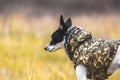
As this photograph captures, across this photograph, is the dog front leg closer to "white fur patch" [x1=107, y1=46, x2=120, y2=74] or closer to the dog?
the dog

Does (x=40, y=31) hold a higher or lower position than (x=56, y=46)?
lower

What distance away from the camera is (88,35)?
8.82m

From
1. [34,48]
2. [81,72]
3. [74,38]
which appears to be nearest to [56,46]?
[74,38]

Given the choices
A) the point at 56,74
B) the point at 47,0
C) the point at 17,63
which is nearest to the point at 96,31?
the point at 17,63

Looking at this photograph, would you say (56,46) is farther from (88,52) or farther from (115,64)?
(115,64)

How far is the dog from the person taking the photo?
844cm

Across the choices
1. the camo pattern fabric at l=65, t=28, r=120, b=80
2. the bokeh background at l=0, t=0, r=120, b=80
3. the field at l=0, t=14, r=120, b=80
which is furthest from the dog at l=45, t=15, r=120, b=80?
the bokeh background at l=0, t=0, r=120, b=80

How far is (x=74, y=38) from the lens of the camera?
348 inches

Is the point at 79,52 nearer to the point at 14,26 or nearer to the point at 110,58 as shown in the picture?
the point at 110,58

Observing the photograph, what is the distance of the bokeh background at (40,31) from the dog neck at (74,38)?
163 cm

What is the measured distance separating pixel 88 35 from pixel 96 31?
33.7 feet

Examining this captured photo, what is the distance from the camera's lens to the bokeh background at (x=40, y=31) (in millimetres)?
11676

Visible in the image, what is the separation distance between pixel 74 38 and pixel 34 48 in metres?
7.44

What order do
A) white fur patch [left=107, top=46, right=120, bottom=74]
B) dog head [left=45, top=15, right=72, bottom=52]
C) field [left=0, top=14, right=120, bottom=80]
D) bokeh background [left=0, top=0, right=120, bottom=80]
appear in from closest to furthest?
white fur patch [left=107, top=46, right=120, bottom=74] < dog head [left=45, top=15, right=72, bottom=52] < field [left=0, top=14, right=120, bottom=80] < bokeh background [left=0, top=0, right=120, bottom=80]
